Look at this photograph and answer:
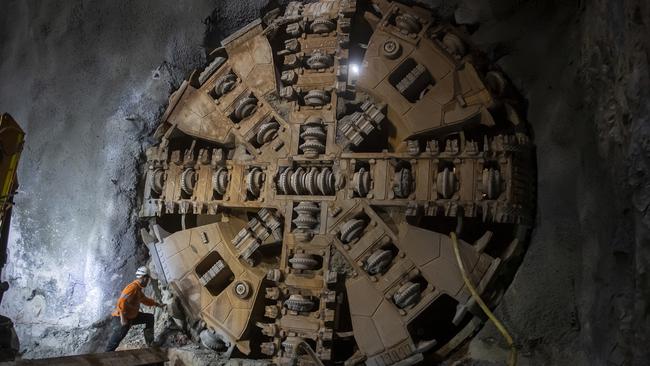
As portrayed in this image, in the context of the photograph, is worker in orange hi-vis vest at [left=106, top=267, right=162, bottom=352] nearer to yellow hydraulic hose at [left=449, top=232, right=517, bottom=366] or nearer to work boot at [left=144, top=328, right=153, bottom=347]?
work boot at [left=144, top=328, right=153, bottom=347]

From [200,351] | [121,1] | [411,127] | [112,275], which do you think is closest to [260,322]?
[200,351]

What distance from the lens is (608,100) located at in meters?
2.89

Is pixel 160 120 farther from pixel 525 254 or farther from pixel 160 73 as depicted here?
pixel 525 254

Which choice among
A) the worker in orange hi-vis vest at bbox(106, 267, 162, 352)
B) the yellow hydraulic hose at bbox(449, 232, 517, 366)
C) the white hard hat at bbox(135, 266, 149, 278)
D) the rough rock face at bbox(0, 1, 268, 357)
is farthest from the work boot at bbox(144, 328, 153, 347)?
the yellow hydraulic hose at bbox(449, 232, 517, 366)

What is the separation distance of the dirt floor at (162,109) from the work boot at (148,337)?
1.28 feet

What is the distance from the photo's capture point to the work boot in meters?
4.89

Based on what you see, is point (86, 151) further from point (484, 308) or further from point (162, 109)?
point (484, 308)

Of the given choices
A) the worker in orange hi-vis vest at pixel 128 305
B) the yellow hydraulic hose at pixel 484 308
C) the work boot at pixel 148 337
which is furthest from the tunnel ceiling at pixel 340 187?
the work boot at pixel 148 337

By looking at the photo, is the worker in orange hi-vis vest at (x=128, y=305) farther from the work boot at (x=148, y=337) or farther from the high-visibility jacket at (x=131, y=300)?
the work boot at (x=148, y=337)

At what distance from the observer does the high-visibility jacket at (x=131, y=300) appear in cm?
463

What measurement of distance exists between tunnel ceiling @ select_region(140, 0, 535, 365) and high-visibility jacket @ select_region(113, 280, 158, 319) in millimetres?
263

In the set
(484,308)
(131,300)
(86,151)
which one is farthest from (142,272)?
(484,308)

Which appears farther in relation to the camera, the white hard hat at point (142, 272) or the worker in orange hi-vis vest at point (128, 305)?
the white hard hat at point (142, 272)

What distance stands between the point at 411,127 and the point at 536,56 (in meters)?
1.02
